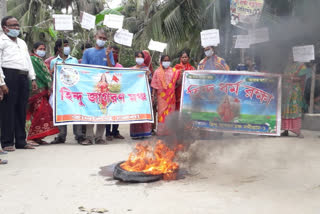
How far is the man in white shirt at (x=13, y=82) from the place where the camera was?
5605 millimetres

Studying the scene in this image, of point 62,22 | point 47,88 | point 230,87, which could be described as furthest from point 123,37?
point 230,87

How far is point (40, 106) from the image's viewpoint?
21.1ft

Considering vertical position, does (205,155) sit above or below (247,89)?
below

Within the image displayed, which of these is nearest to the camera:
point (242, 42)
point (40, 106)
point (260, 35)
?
point (260, 35)

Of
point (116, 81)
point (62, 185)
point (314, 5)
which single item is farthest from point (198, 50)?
point (62, 185)

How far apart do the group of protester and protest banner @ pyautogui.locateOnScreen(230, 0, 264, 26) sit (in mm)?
1413

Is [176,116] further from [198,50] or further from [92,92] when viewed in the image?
[198,50]

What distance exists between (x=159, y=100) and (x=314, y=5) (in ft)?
12.9

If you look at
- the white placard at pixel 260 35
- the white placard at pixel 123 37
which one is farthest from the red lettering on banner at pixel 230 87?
the white placard at pixel 123 37

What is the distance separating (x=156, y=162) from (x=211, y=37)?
3343mm

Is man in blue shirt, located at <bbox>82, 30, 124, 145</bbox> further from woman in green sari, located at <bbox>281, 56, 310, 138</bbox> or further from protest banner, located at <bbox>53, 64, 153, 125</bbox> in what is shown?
woman in green sari, located at <bbox>281, 56, 310, 138</bbox>

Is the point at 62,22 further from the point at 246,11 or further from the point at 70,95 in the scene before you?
the point at 246,11

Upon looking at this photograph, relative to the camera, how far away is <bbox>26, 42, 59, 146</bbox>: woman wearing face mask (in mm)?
6352

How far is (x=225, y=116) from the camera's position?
21.1 ft
